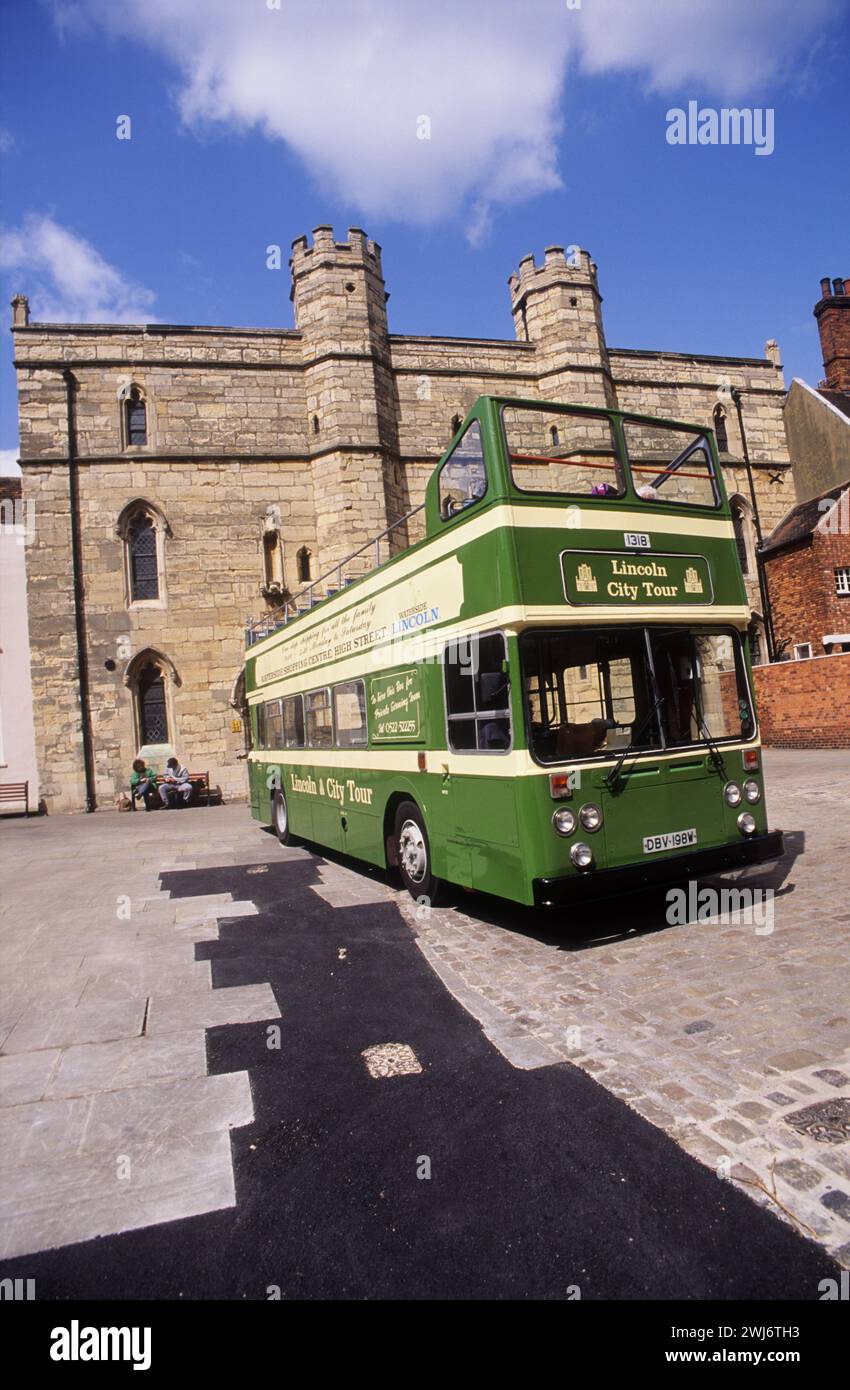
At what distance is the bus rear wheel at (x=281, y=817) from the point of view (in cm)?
1173

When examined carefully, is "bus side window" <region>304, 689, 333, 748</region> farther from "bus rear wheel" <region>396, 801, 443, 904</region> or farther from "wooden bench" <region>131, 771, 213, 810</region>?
"wooden bench" <region>131, 771, 213, 810</region>

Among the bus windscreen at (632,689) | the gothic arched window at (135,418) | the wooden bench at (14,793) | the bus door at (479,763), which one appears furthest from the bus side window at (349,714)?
the gothic arched window at (135,418)

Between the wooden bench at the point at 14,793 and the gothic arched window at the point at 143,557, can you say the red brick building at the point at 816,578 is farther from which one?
the wooden bench at the point at 14,793

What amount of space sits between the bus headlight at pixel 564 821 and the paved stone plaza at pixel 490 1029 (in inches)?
37.3

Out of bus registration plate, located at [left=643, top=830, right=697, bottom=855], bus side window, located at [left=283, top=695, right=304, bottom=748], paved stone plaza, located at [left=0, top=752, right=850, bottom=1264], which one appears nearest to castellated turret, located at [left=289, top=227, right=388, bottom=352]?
bus side window, located at [left=283, top=695, right=304, bottom=748]

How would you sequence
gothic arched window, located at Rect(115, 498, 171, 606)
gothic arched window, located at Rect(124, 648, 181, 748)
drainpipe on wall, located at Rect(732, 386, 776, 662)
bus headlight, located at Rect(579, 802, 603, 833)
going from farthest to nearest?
drainpipe on wall, located at Rect(732, 386, 776, 662) → gothic arched window, located at Rect(115, 498, 171, 606) → gothic arched window, located at Rect(124, 648, 181, 748) → bus headlight, located at Rect(579, 802, 603, 833)

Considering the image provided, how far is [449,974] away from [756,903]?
9.50 feet

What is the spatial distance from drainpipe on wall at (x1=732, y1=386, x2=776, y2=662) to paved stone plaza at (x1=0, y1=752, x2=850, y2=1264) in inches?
695

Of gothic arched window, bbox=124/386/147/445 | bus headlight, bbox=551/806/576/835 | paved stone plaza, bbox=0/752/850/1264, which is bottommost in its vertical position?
paved stone plaza, bbox=0/752/850/1264

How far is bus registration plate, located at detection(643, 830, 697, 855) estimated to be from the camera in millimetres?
5570

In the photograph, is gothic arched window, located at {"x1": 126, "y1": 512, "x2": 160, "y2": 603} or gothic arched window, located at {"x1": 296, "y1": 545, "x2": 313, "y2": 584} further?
gothic arched window, located at {"x1": 296, "y1": 545, "x2": 313, "y2": 584}
